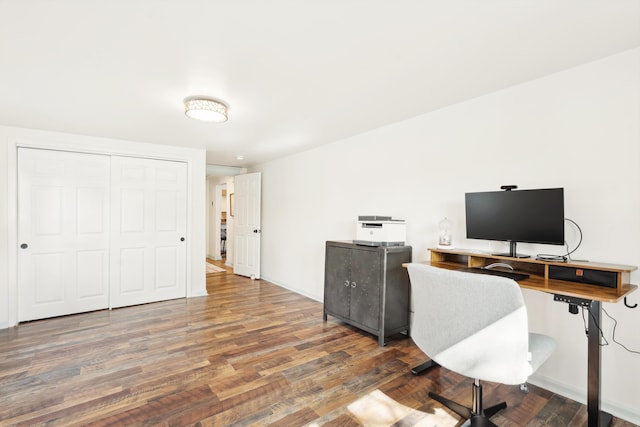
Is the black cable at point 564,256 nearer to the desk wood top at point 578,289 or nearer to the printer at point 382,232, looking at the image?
the desk wood top at point 578,289

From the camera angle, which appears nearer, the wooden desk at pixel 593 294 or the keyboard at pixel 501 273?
the wooden desk at pixel 593 294

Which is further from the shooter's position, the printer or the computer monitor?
the printer

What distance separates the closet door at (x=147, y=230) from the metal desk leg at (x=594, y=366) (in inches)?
178

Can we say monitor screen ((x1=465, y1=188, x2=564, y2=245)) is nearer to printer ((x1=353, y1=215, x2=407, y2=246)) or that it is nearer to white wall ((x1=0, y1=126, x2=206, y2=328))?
printer ((x1=353, y1=215, x2=407, y2=246))

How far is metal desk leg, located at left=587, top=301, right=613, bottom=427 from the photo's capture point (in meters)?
1.67

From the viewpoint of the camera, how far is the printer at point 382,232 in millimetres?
3002

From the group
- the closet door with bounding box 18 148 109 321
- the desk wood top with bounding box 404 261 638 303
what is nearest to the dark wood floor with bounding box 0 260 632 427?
the closet door with bounding box 18 148 109 321

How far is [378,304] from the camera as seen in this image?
2957mm

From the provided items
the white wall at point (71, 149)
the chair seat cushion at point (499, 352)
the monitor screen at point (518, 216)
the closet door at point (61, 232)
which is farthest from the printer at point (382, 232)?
the closet door at point (61, 232)

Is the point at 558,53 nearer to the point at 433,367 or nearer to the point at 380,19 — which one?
the point at 380,19

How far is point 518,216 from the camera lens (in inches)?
85.1

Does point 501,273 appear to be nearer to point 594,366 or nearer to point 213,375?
point 594,366

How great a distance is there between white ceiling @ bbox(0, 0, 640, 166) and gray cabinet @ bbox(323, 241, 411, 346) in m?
1.43

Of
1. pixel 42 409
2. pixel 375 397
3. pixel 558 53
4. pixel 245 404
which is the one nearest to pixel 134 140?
pixel 42 409
